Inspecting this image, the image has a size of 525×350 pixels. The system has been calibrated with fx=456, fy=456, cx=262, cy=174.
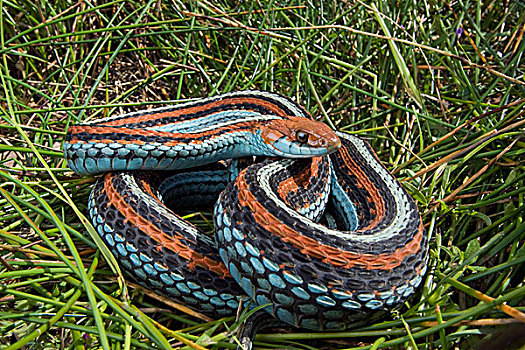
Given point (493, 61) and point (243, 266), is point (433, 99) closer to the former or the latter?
point (493, 61)

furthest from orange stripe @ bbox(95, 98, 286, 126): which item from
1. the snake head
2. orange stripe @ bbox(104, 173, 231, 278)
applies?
orange stripe @ bbox(104, 173, 231, 278)

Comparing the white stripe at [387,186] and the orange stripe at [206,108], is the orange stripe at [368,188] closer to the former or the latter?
the white stripe at [387,186]

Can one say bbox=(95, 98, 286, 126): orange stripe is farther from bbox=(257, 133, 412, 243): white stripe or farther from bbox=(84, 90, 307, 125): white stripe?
bbox=(257, 133, 412, 243): white stripe

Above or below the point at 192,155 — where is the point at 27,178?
below

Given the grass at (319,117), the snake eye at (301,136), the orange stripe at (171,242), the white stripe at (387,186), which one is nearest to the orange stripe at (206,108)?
the grass at (319,117)

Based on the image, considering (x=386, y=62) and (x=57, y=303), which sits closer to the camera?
(x=57, y=303)

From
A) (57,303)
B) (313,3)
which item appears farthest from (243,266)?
(313,3)
